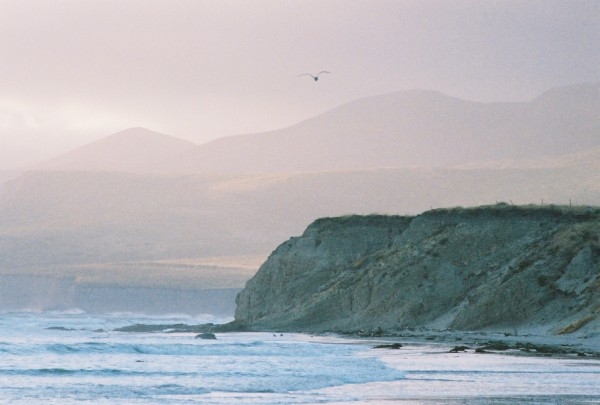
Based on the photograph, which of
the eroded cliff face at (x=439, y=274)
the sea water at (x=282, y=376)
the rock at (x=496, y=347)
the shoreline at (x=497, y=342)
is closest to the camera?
the sea water at (x=282, y=376)

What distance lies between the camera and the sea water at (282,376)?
3975cm

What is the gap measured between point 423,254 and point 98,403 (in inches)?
2406

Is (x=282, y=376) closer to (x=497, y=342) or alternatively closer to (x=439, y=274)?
(x=497, y=342)

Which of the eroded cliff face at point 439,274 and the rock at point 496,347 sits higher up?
the eroded cliff face at point 439,274

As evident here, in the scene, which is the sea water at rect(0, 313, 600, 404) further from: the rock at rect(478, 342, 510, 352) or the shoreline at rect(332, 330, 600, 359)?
the rock at rect(478, 342, 510, 352)

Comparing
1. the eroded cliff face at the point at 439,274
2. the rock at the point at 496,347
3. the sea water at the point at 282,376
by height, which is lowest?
the sea water at the point at 282,376

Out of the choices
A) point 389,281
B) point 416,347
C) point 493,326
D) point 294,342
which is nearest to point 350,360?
point 416,347

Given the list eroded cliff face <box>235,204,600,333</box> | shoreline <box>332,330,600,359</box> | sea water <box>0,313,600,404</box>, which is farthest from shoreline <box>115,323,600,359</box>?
eroded cliff face <box>235,204,600,333</box>

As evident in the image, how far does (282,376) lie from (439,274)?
47830 mm

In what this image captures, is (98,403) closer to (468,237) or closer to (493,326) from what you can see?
(493,326)

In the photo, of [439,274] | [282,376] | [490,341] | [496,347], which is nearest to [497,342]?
[490,341]

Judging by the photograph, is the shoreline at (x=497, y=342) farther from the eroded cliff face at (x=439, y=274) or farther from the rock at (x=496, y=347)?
the eroded cliff face at (x=439, y=274)

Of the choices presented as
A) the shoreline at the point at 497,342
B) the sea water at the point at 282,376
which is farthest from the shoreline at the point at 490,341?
the sea water at the point at 282,376

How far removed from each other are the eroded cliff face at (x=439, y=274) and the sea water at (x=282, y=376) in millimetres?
16825
